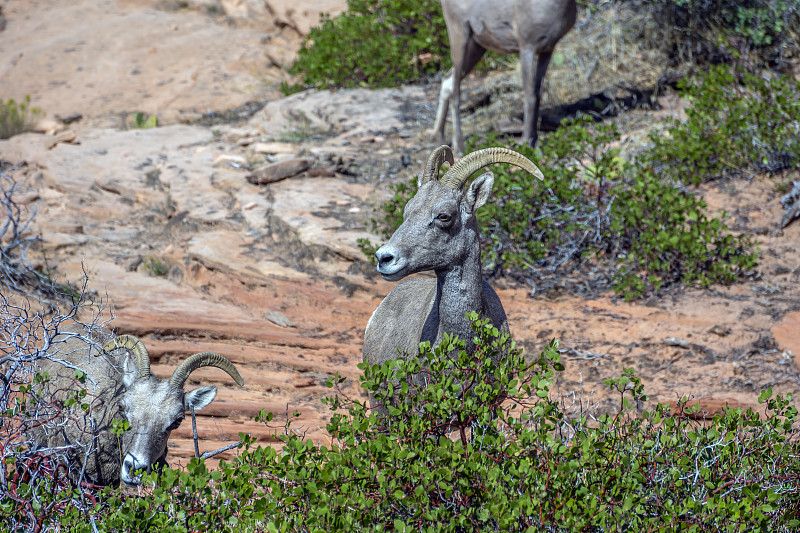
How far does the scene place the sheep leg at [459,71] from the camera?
10.7m

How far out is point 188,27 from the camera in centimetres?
1803

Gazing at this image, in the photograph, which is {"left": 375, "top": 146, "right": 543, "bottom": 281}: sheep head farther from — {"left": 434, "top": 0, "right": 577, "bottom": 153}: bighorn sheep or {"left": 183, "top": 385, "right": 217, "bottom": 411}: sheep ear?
{"left": 434, "top": 0, "right": 577, "bottom": 153}: bighorn sheep

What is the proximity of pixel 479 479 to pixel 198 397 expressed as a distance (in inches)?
75.2

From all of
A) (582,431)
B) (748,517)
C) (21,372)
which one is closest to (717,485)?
(748,517)

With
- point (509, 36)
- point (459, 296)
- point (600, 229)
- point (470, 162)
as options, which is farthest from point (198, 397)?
point (509, 36)

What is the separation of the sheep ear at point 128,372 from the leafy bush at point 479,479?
0.72 m

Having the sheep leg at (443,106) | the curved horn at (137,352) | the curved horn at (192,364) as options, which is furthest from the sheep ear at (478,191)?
the sheep leg at (443,106)

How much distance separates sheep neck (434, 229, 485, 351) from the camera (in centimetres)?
453

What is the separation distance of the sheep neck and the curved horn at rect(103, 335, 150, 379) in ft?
5.66

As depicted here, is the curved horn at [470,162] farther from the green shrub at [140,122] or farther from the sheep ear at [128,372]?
the green shrub at [140,122]

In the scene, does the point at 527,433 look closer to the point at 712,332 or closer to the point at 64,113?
the point at 712,332

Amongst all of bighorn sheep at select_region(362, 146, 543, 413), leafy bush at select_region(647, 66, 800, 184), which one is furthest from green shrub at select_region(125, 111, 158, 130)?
bighorn sheep at select_region(362, 146, 543, 413)

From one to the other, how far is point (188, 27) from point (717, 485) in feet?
55.7

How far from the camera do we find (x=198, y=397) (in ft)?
15.3
